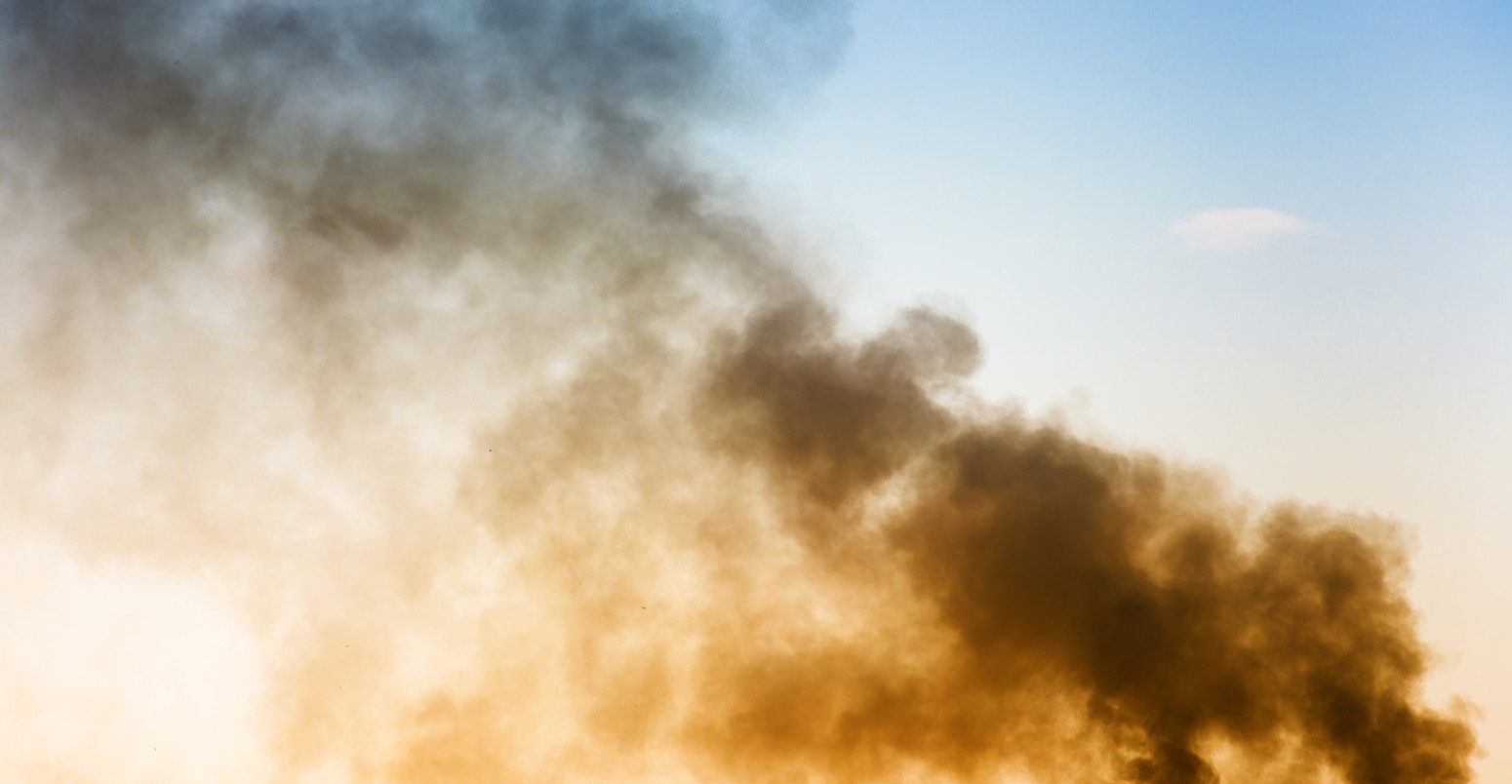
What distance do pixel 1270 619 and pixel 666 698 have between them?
37.9ft

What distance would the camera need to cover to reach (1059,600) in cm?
Result: 2486

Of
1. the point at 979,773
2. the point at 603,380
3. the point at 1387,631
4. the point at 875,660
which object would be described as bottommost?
the point at 979,773

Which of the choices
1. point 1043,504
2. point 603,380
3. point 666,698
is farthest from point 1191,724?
point 603,380

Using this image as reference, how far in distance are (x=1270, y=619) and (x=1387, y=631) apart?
2.01m

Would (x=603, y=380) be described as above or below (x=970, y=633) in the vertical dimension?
above

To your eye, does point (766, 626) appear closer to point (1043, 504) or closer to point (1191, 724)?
point (1043, 504)

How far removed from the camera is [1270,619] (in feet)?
Result: 80.7

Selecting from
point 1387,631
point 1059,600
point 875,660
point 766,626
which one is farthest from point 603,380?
point 1387,631

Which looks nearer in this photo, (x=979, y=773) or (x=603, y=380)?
(x=979, y=773)

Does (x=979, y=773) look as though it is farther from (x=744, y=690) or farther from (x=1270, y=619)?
(x=1270, y=619)

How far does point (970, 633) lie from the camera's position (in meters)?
25.1

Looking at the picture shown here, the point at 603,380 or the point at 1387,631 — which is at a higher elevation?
the point at 603,380

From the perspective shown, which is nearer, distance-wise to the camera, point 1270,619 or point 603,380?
point 1270,619

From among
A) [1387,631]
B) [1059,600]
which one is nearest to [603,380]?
[1059,600]
